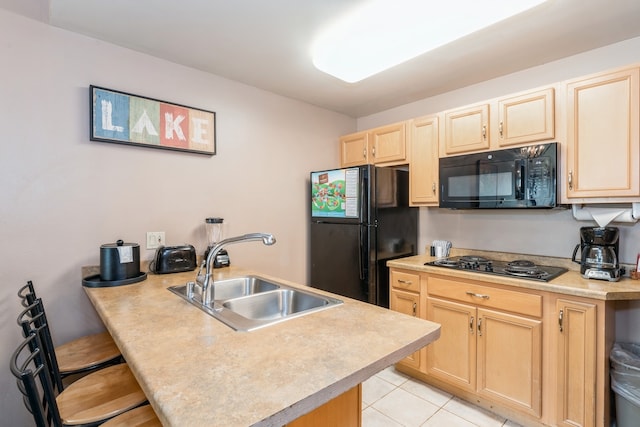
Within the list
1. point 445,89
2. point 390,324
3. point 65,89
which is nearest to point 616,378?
point 390,324

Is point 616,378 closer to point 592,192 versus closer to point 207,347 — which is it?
point 592,192

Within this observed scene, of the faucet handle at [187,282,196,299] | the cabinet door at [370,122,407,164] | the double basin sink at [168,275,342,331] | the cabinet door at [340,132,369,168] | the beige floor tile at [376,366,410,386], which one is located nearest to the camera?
the double basin sink at [168,275,342,331]

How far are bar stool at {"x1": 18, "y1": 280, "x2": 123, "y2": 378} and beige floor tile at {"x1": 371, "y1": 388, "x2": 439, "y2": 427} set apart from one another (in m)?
1.61

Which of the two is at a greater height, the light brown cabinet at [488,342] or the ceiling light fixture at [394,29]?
the ceiling light fixture at [394,29]

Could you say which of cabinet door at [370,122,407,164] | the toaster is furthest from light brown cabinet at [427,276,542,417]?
the toaster

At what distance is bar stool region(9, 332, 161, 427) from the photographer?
2.36ft

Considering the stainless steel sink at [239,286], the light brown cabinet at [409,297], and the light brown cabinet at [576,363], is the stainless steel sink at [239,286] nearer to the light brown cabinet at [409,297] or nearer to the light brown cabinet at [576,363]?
the light brown cabinet at [409,297]

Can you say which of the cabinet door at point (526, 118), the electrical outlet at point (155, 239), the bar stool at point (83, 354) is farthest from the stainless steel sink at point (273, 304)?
the cabinet door at point (526, 118)

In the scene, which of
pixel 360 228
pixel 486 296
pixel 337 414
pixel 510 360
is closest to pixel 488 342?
pixel 510 360

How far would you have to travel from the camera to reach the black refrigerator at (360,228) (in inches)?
98.7

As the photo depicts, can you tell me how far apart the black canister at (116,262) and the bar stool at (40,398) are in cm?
72

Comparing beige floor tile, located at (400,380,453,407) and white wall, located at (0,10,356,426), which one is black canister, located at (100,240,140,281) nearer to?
white wall, located at (0,10,356,426)

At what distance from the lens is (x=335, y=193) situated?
2732 mm

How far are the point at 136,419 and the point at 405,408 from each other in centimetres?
167
